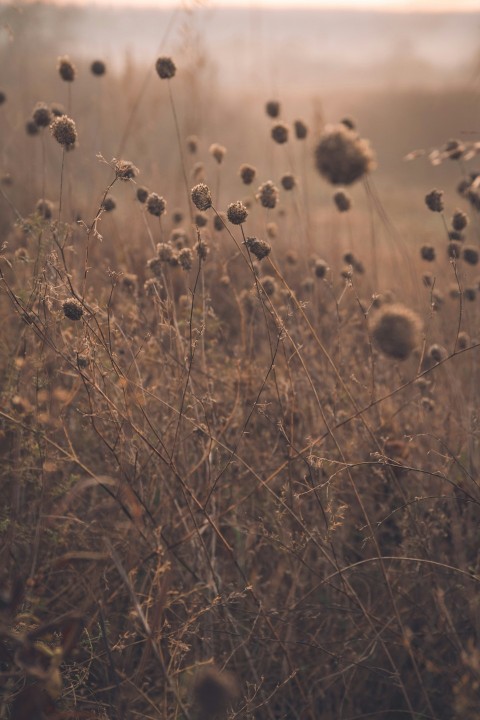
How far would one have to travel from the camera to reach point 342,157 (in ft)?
5.13

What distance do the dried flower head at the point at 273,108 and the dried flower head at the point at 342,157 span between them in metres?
1.66

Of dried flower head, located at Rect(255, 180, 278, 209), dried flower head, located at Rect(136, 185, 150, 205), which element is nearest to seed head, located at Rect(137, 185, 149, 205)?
dried flower head, located at Rect(136, 185, 150, 205)

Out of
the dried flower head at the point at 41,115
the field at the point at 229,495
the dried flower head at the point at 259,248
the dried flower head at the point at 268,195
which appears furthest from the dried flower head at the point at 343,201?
the dried flower head at the point at 41,115

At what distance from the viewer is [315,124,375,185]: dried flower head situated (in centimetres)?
157

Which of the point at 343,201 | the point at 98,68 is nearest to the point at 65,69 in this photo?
the point at 98,68

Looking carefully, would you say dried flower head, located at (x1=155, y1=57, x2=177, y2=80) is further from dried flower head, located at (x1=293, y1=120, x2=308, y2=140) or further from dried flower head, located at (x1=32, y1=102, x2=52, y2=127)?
dried flower head, located at (x1=293, y1=120, x2=308, y2=140)

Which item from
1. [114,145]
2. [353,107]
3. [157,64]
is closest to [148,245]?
[157,64]

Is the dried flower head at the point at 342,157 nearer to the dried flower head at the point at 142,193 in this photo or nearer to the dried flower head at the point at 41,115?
the dried flower head at the point at 142,193

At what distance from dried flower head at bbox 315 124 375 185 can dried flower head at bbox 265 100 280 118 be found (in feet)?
5.45

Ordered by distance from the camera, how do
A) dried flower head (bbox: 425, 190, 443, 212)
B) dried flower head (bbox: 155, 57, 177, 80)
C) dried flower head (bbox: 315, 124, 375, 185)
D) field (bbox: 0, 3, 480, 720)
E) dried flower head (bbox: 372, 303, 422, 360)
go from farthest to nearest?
dried flower head (bbox: 155, 57, 177, 80), dried flower head (bbox: 425, 190, 443, 212), dried flower head (bbox: 372, 303, 422, 360), dried flower head (bbox: 315, 124, 375, 185), field (bbox: 0, 3, 480, 720)

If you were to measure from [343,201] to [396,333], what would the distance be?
1.02 metres

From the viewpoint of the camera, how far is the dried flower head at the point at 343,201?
8.44 feet

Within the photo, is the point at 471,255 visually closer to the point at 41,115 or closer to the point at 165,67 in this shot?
the point at 165,67

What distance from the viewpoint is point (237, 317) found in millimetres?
3418
